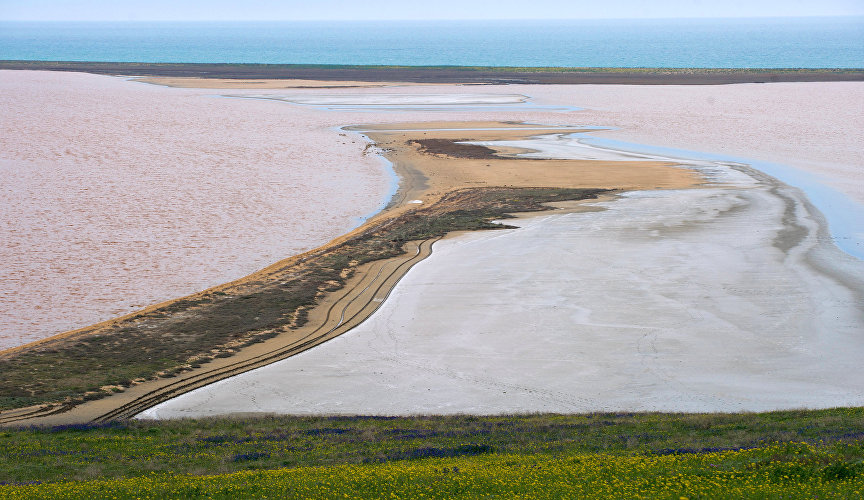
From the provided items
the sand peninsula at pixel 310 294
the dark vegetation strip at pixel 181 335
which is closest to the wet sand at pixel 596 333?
the sand peninsula at pixel 310 294

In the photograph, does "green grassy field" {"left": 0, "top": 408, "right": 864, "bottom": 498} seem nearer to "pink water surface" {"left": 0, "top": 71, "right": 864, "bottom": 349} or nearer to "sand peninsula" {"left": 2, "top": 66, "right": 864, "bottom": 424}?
"sand peninsula" {"left": 2, "top": 66, "right": 864, "bottom": 424}

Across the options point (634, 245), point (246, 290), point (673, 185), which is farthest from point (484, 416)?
point (673, 185)

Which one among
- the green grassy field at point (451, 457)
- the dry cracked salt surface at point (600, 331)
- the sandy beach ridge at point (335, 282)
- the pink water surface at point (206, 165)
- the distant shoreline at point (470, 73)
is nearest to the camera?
the green grassy field at point (451, 457)

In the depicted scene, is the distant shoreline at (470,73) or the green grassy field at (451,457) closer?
the green grassy field at (451,457)

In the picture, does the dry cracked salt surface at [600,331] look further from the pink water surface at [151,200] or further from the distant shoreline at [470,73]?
the distant shoreline at [470,73]

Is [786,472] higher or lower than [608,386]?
higher

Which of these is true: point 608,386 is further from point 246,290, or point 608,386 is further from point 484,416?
point 246,290
